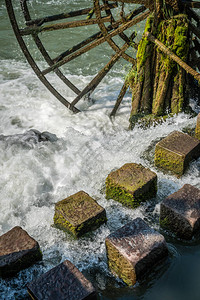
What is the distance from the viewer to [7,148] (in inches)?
194

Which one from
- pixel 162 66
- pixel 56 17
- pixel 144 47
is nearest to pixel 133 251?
pixel 162 66

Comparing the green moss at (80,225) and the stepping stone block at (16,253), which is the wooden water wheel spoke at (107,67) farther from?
the stepping stone block at (16,253)

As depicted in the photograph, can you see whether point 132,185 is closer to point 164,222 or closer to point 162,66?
point 164,222

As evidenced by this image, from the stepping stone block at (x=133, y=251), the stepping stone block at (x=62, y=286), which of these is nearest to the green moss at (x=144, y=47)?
the stepping stone block at (x=133, y=251)

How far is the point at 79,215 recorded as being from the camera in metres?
3.15

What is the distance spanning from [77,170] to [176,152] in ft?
4.37

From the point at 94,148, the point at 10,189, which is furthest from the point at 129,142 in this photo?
the point at 10,189

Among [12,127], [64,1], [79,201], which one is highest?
[64,1]

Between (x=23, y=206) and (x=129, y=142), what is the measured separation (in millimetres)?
1859

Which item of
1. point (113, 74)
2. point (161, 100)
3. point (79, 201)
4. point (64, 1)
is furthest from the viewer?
point (64, 1)

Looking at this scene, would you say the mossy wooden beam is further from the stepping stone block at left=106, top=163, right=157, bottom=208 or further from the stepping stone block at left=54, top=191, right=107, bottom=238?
the stepping stone block at left=54, top=191, right=107, bottom=238

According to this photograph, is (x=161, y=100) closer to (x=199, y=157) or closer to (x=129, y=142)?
(x=129, y=142)

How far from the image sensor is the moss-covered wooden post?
4430 mm

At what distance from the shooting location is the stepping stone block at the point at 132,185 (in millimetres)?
3451
